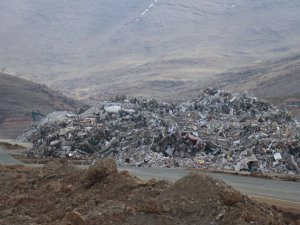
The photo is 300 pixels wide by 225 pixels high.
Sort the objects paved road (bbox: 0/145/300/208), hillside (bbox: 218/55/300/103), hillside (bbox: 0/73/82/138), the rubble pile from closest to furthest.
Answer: paved road (bbox: 0/145/300/208)
the rubble pile
hillside (bbox: 0/73/82/138)
hillside (bbox: 218/55/300/103)

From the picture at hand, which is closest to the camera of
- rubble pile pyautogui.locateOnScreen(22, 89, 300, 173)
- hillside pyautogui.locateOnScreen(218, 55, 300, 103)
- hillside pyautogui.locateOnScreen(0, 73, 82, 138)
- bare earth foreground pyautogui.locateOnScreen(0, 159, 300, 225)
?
bare earth foreground pyautogui.locateOnScreen(0, 159, 300, 225)

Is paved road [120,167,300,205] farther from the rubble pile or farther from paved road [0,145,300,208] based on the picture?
the rubble pile

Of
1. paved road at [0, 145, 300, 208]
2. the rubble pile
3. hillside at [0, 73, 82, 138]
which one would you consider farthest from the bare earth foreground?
hillside at [0, 73, 82, 138]

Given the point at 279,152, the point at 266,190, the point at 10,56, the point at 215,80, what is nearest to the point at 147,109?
the point at 279,152

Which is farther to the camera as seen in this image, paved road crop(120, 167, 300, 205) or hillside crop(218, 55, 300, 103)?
hillside crop(218, 55, 300, 103)

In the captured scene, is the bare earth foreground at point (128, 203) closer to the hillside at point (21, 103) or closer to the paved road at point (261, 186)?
the paved road at point (261, 186)

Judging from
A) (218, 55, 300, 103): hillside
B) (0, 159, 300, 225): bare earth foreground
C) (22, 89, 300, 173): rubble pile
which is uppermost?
(218, 55, 300, 103): hillside

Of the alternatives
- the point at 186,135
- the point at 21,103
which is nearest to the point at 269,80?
the point at 21,103
